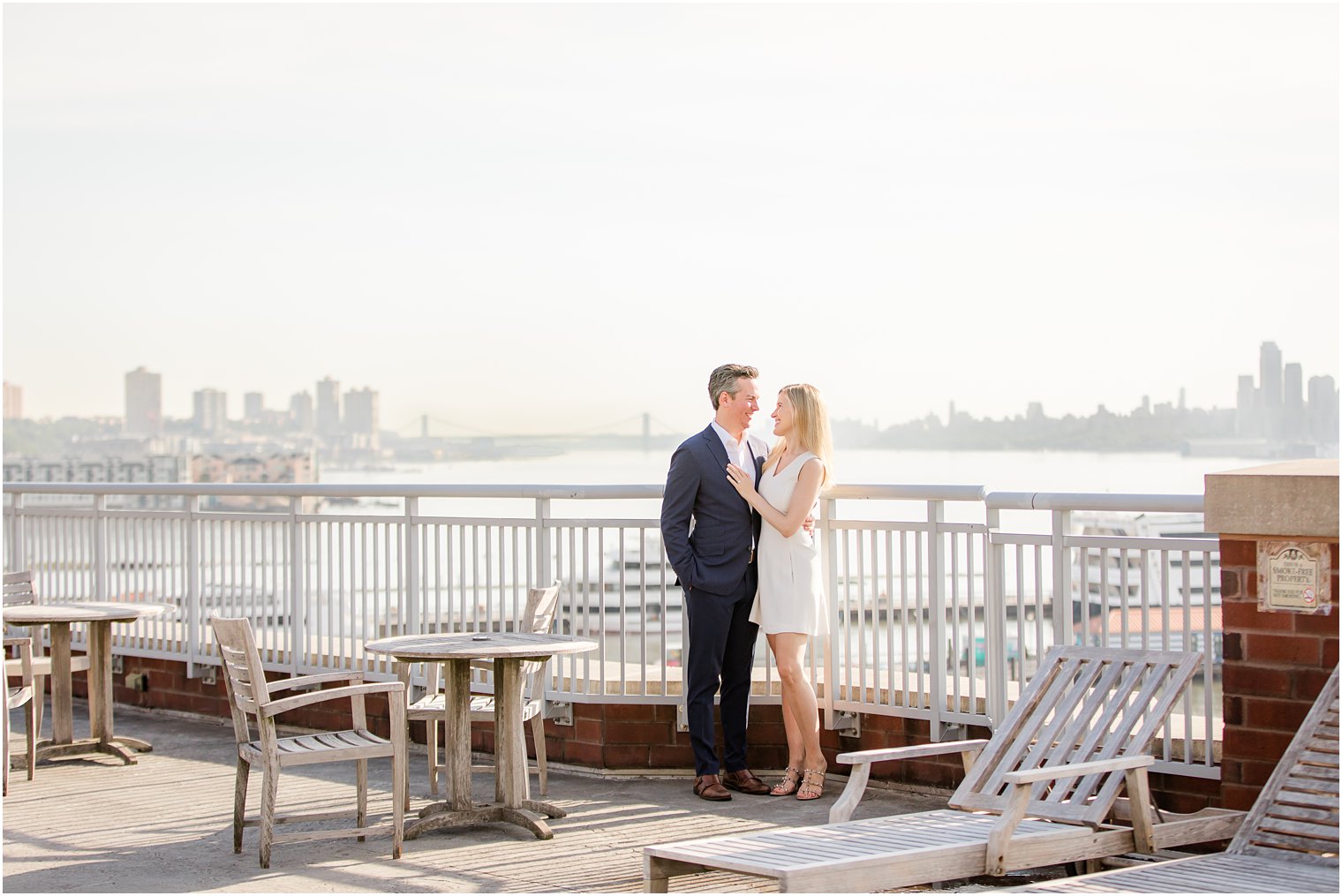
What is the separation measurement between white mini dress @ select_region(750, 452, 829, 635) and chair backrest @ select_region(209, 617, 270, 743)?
2.24 metres

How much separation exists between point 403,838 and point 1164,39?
115158 mm

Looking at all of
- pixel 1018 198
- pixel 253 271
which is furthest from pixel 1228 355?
pixel 253 271

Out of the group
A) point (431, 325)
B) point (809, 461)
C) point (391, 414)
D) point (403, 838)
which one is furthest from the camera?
point (431, 325)

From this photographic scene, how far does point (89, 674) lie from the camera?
7992 mm

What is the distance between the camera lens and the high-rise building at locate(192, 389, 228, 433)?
345 feet

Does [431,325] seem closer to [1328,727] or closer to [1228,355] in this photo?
[1228,355]

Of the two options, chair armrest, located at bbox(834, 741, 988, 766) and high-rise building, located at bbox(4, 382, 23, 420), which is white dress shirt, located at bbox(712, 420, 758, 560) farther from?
high-rise building, located at bbox(4, 382, 23, 420)

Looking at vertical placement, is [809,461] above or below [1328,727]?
above

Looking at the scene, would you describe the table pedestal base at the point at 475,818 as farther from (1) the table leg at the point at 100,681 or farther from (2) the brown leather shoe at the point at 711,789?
(1) the table leg at the point at 100,681

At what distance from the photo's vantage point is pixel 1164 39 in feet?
358

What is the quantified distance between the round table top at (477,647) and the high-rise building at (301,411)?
97881mm

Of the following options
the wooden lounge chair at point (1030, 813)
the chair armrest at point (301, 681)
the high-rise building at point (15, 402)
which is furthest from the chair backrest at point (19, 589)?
the high-rise building at point (15, 402)

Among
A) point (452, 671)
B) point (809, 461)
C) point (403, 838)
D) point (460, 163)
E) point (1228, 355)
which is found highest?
point (460, 163)

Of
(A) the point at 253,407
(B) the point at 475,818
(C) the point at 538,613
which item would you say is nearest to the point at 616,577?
(C) the point at 538,613
